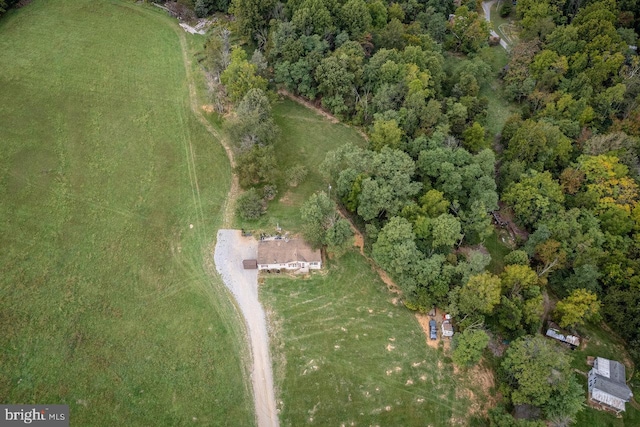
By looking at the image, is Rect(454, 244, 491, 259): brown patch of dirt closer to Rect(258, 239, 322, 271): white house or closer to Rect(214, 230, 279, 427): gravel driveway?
Rect(258, 239, 322, 271): white house

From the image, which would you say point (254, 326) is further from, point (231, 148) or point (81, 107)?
point (81, 107)

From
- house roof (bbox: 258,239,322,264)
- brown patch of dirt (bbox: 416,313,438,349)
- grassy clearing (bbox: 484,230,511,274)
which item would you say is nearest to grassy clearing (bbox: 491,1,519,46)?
grassy clearing (bbox: 484,230,511,274)

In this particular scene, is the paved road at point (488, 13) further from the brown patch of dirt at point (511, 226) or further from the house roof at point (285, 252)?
the house roof at point (285, 252)

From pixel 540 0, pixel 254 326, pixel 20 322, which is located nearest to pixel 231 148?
pixel 254 326

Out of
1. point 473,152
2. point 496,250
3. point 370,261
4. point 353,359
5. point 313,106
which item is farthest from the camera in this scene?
point 313,106

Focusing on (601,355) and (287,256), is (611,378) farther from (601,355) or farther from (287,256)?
(287,256)

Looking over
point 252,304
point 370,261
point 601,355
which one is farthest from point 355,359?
point 601,355
